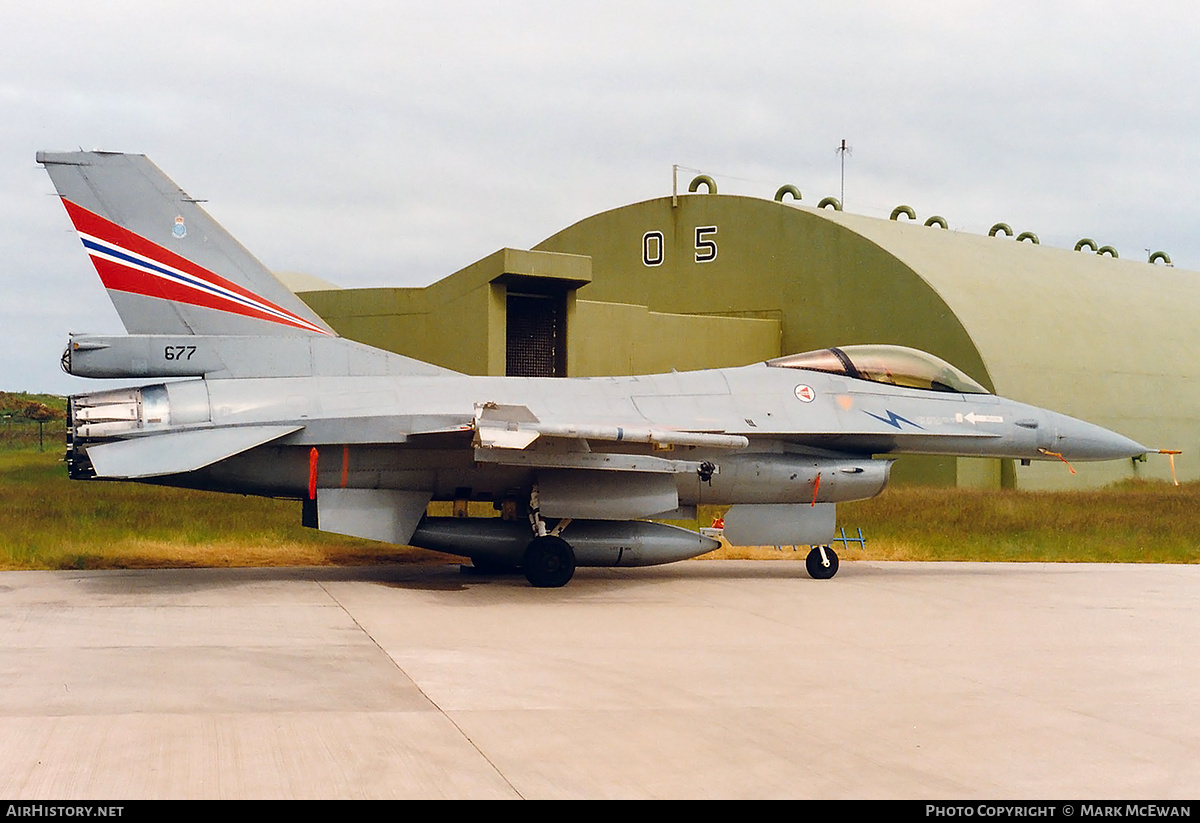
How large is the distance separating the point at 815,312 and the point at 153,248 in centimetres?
1956

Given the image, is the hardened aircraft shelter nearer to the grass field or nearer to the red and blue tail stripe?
the grass field

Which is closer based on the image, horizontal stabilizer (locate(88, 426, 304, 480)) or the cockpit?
horizontal stabilizer (locate(88, 426, 304, 480))

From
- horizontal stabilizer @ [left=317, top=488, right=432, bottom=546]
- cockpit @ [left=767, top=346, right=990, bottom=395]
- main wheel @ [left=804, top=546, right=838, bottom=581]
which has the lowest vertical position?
main wheel @ [left=804, top=546, right=838, bottom=581]

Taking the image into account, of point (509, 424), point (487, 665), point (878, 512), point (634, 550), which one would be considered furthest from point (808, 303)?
point (487, 665)

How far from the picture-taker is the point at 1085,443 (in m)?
14.4

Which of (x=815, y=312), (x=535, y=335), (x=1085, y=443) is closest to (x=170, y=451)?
(x=1085, y=443)

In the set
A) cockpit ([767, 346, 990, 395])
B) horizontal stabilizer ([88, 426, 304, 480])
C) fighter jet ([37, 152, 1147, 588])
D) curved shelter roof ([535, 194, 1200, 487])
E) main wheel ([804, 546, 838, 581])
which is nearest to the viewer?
horizontal stabilizer ([88, 426, 304, 480])

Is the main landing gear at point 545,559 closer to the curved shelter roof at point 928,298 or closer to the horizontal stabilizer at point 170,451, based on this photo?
the horizontal stabilizer at point 170,451

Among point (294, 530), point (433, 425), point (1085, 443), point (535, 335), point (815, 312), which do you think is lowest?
point (294, 530)

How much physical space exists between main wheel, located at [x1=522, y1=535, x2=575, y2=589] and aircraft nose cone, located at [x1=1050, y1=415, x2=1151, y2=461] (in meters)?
6.47

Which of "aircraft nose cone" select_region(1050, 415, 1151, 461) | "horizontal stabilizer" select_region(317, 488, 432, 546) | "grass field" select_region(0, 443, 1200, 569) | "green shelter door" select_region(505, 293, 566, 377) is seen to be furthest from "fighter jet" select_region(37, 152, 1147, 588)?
"green shelter door" select_region(505, 293, 566, 377)

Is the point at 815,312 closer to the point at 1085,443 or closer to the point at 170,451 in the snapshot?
the point at 1085,443

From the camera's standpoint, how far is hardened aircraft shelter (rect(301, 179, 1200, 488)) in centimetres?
2328

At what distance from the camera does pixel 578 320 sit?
77.8 ft
